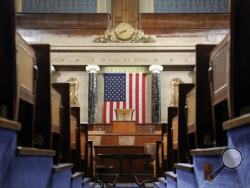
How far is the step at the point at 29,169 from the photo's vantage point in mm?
1938

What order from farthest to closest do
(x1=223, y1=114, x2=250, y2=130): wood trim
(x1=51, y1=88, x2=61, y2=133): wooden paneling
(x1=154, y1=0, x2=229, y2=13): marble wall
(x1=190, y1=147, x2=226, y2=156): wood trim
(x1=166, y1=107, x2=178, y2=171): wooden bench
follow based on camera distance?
(x1=154, y1=0, x2=229, y2=13): marble wall, (x1=166, y1=107, x2=178, y2=171): wooden bench, (x1=51, y1=88, x2=61, y2=133): wooden paneling, (x1=190, y1=147, x2=226, y2=156): wood trim, (x1=223, y1=114, x2=250, y2=130): wood trim

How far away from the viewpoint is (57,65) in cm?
1257

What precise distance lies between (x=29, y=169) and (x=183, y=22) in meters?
11.1

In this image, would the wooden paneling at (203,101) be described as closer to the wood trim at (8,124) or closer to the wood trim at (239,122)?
the wood trim at (239,122)

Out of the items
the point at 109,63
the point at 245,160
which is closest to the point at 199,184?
the point at 245,160

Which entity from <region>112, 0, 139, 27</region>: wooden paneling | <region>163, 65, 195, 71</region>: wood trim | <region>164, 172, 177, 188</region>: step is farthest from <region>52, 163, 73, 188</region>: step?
<region>112, 0, 139, 27</region>: wooden paneling

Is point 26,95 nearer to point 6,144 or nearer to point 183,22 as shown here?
point 6,144

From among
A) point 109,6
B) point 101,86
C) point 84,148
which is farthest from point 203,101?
point 109,6

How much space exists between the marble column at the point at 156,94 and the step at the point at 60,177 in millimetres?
8543

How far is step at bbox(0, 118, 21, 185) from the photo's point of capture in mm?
1765

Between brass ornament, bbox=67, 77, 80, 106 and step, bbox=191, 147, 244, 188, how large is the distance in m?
10.1

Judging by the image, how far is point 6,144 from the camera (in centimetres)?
183

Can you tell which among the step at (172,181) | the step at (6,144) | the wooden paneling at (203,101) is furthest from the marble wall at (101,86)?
the step at (6,144)

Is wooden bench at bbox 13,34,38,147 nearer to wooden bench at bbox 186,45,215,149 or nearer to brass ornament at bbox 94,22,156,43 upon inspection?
wooden bench at bbox 186,45,215,149
